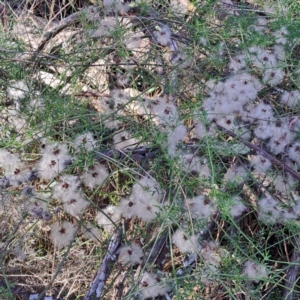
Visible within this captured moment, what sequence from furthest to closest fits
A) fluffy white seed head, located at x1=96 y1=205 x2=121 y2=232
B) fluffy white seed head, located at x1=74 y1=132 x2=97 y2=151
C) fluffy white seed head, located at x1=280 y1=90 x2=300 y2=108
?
1. fluffy white seed head, located at x1=280 y1=90 x2=300 y2=108
2. fluffy white seed head, located at x1=96 y1=205 x2=121 y2=232
3. fluffy white seed head, located at x1=74 y1=132 x2=97 y2=151

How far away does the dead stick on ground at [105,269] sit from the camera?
7.36ft

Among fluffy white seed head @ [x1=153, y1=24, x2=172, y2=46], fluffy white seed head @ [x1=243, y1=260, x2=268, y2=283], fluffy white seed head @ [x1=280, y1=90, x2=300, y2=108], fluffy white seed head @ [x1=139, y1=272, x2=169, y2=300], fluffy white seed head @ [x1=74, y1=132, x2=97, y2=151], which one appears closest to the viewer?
fluffy white seed head @ [x1=243, y1=260, x2=268, y2=283]

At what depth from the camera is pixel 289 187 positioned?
2.32m

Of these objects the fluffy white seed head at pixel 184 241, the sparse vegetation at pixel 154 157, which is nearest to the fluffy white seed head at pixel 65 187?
the sparse vegetation at pixel 154 157

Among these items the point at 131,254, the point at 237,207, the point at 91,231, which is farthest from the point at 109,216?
the point at 237,207

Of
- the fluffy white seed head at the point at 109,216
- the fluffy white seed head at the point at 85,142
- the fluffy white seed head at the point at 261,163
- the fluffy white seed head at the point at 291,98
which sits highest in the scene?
the fluffy white seed head at the point at 85,142

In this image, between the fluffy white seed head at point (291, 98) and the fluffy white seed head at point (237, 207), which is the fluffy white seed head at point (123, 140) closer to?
the fluffy white seed head at point (237, 207)

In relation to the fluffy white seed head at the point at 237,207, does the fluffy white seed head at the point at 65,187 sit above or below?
above

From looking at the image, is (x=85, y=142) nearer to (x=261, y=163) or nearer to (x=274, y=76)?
(x=261, y=163)

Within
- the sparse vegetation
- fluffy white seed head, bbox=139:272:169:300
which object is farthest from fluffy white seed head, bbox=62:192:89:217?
fluffy white seed head, bbox=139:272:169:300

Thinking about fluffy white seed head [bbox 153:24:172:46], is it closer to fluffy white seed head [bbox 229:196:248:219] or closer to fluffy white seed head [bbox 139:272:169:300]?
fluffy white seed head [bbox 229:196:248:219]

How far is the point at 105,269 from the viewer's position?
229 cm

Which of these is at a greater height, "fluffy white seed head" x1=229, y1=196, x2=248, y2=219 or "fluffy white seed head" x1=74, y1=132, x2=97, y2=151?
"fluffy white seed head" x1=74, y1=132, x2=97, y2=151

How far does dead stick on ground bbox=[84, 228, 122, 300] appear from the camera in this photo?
224 centimetres
